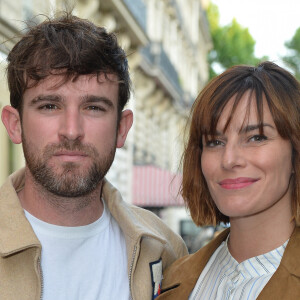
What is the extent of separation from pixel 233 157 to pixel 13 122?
3.74 feet

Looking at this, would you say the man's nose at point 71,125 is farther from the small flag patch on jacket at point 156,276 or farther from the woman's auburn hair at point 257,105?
the small flag patch on jacket at point 156,276

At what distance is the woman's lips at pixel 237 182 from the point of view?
2.88 meters

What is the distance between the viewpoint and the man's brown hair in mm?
3123

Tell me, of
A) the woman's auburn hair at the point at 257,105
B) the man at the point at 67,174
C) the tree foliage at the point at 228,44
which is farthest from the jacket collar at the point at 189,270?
the tree foliage at the point at 228,44

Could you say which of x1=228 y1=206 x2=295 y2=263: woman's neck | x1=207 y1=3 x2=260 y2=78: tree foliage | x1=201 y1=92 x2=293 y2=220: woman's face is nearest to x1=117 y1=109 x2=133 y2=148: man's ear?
x1=201 y1=92 x2=293 y2=220: woman's face

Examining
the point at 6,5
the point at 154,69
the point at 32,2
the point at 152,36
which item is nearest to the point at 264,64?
the point at 6,5

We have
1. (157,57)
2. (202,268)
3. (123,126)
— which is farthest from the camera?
(157,57)

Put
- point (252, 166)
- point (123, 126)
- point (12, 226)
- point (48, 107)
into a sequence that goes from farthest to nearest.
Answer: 1. point (123, 126)
2. point (48, 107)
3. point (12, 226)
4. point (252, 166)

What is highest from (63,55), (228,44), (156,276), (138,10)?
(63,55)

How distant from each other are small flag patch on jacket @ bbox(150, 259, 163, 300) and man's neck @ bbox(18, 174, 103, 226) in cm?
41

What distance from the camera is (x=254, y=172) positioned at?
9.40 feet

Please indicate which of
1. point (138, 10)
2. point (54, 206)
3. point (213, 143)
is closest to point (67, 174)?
point (54, 206)

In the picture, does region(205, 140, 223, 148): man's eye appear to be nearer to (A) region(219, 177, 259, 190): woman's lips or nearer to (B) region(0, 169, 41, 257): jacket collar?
(A) region(219, 177, 259, 190): woman's lips

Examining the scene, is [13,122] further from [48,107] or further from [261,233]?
[261,233]
